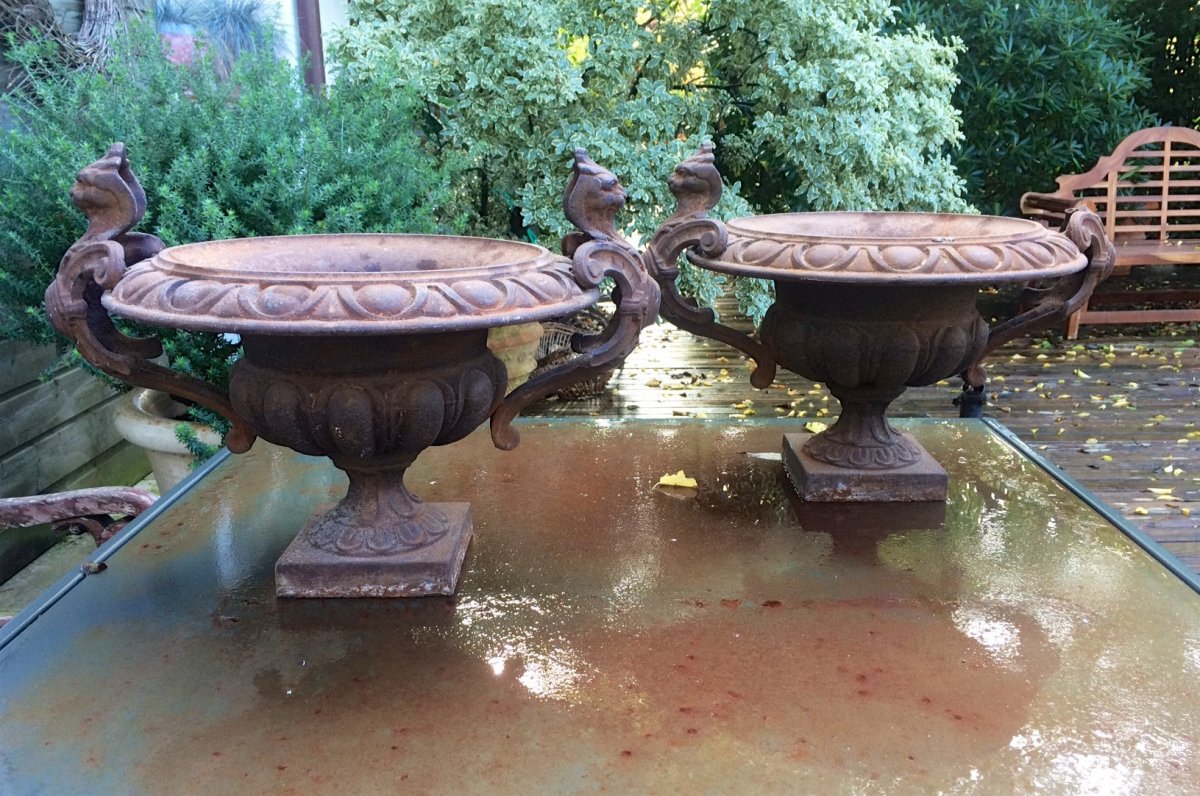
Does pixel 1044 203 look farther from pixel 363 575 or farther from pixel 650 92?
pixel 363 575

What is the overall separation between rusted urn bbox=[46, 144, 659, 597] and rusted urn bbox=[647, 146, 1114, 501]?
1.04ft

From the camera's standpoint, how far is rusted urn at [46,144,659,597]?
1223 mm

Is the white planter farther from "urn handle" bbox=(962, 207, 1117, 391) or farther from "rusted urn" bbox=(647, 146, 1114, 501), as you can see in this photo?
"urn handle" bbox=(962, 207, 1117, 391)

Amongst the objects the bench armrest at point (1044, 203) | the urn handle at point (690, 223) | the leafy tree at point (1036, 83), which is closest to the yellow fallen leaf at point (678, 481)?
the urn handle at point (690, 223)

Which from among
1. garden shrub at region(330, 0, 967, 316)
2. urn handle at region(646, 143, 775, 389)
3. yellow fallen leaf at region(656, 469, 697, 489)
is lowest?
yellow fallen leaf at region(656, 469, 697, 489)

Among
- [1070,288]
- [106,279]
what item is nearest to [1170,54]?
[1070,288]

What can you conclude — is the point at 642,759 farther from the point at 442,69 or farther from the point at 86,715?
the point at 442,69

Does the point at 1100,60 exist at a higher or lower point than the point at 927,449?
higher

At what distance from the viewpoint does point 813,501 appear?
6.52 feet

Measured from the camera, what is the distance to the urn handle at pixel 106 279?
142 centimetres

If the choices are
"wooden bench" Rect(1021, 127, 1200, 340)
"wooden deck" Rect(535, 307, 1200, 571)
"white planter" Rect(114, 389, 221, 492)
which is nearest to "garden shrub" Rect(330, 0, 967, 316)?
"wooden deck" Rect(535, 307, 1200, 571)

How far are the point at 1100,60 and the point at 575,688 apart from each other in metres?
5.71

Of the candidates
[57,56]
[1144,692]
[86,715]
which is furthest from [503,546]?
[57,56]

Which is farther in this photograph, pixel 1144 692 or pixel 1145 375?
pixel 1145 375
